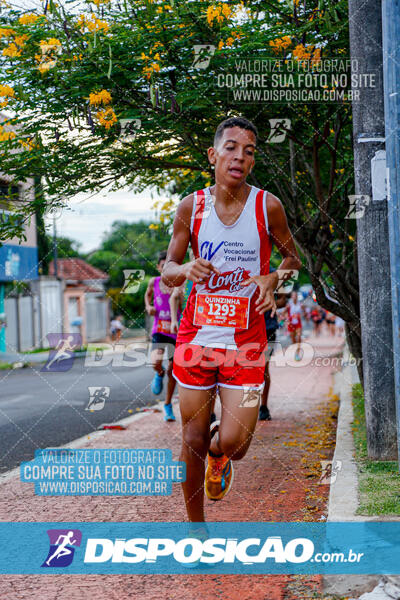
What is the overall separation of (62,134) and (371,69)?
222 centimetres

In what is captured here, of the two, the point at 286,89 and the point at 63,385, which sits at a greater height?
the point at 286,89

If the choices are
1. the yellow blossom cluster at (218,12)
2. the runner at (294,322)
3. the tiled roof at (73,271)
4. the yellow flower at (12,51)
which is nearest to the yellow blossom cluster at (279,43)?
the yellow blossom cluster at (218,12)

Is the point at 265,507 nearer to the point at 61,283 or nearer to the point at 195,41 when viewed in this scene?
the point at 195,41

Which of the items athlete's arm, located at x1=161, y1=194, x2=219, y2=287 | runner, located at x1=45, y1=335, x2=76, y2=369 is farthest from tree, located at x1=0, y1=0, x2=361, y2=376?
runner, located at x1=45, y1=335, x2=76, y2=369

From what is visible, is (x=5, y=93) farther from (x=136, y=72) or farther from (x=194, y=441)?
(x=194, y=441)

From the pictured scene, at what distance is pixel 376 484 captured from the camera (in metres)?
4.25

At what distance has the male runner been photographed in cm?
364

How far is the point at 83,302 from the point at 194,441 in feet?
129

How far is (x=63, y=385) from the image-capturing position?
13.8 metres

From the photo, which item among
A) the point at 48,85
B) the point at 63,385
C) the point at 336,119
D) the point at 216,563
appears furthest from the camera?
the point at 63,385

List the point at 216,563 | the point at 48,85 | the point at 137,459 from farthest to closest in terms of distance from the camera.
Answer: the point at 137,459 → the point at 48,85 → the point at 216,563

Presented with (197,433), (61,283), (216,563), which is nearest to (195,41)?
(197,433)

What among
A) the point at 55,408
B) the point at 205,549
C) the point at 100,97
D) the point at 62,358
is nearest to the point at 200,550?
the point at 205,549

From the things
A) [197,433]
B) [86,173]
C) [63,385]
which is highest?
[86,173]
